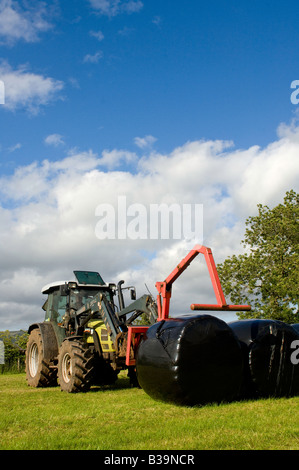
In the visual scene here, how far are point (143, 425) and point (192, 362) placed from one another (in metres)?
1.83

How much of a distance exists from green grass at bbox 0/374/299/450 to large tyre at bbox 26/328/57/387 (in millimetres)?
2802

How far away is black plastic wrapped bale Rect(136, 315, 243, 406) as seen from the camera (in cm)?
795

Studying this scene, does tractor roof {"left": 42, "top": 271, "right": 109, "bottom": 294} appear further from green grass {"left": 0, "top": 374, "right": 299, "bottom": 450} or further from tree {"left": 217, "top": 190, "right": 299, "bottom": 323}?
tree {"left": 217, "top": 190, "right": 299, "bottom": 323}

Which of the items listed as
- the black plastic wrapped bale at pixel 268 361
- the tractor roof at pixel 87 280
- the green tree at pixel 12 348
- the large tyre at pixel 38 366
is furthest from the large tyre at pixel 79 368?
the green tree at pixel 12 348

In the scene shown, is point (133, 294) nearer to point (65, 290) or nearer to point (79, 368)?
point (65, 290)

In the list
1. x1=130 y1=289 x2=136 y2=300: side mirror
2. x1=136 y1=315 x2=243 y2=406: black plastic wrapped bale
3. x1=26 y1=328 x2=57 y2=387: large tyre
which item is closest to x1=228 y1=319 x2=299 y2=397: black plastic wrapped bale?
x1=136 y1=315 x2=243 y2=406: black plastic wrapped bale

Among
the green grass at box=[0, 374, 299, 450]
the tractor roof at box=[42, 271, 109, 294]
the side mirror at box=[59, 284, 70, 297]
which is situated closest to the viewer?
the green grass at box=[0, 374, 299, 450]

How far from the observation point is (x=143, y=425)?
6.47 m

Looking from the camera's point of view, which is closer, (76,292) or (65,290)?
(65,290)

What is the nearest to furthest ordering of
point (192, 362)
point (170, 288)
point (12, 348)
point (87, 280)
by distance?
point (192, 362)
point (170, 288)
point (87, 280)
point (12, 348)

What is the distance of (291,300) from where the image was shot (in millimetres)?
26500

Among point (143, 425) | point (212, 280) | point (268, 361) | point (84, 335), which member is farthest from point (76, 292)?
point (143, 425)

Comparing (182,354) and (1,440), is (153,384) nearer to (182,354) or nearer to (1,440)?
(182,354)

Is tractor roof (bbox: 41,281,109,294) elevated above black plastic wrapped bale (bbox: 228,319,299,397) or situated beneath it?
elevated above
